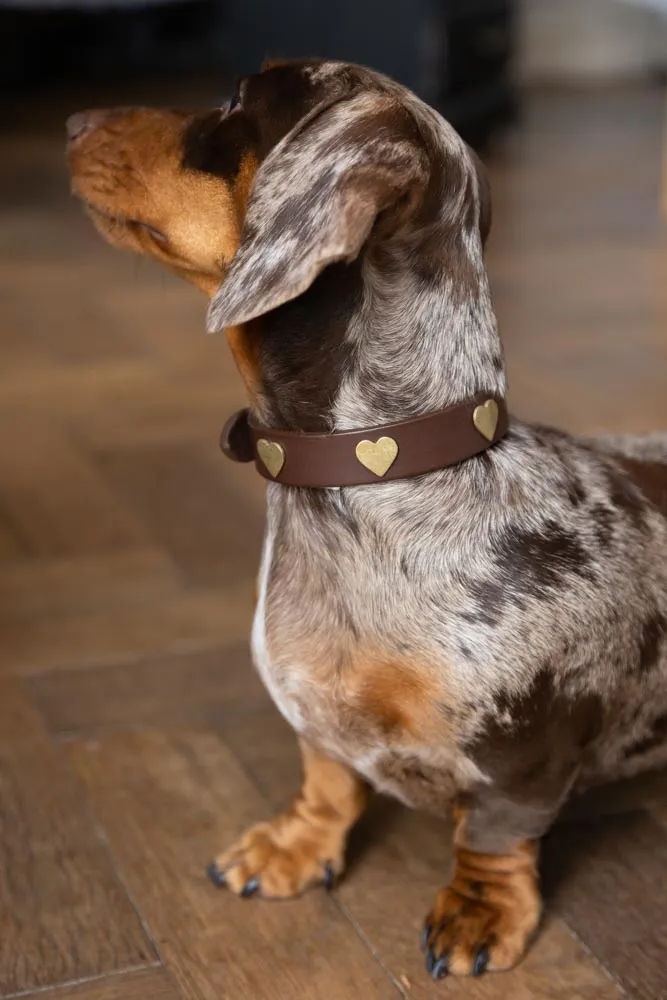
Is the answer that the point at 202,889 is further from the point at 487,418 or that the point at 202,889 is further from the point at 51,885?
the point at 487,418

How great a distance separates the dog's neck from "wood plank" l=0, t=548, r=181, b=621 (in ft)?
3.81

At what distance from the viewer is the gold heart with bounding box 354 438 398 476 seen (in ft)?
5.12

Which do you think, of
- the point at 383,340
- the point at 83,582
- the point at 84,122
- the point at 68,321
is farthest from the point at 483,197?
the point at 68,321

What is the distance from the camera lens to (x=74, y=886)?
186 cm

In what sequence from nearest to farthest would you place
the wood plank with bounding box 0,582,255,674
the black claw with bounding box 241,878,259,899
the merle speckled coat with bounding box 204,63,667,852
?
the merle speckled coat with bounding box 204,63,667,852 < the black claw with bounding box 241,878,259,899 < the wood plank with bounding box 0,582,255,674

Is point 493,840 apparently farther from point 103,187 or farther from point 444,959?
point 103,187

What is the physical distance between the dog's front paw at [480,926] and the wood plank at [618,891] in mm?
94

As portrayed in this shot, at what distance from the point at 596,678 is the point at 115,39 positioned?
7.52m

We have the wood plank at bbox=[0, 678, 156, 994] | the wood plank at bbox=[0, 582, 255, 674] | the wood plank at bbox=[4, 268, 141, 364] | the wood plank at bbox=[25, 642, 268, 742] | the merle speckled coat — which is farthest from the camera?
the wood plank at bbox=[4, 268, 141, 364]

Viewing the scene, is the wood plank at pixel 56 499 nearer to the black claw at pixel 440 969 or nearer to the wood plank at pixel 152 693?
the wood plank at pixel 152 693

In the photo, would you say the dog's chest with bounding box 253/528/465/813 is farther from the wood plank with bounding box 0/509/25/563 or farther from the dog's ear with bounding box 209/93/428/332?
the wood plank with bounding box 0/509/25/563

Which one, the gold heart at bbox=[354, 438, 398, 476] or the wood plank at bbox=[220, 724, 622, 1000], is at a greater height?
the gold heart at bbox=[354, 438, 398, 476]

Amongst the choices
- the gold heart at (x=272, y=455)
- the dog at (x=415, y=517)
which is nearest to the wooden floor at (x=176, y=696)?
the dog at (x=415, y=517)

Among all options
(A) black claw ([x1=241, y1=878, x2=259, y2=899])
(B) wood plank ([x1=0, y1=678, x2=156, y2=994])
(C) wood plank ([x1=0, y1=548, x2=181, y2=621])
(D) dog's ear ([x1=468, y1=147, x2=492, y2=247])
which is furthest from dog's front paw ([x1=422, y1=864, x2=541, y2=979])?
(C) wood plank ([x1=0, y1=548, x2=181, y2=621])
